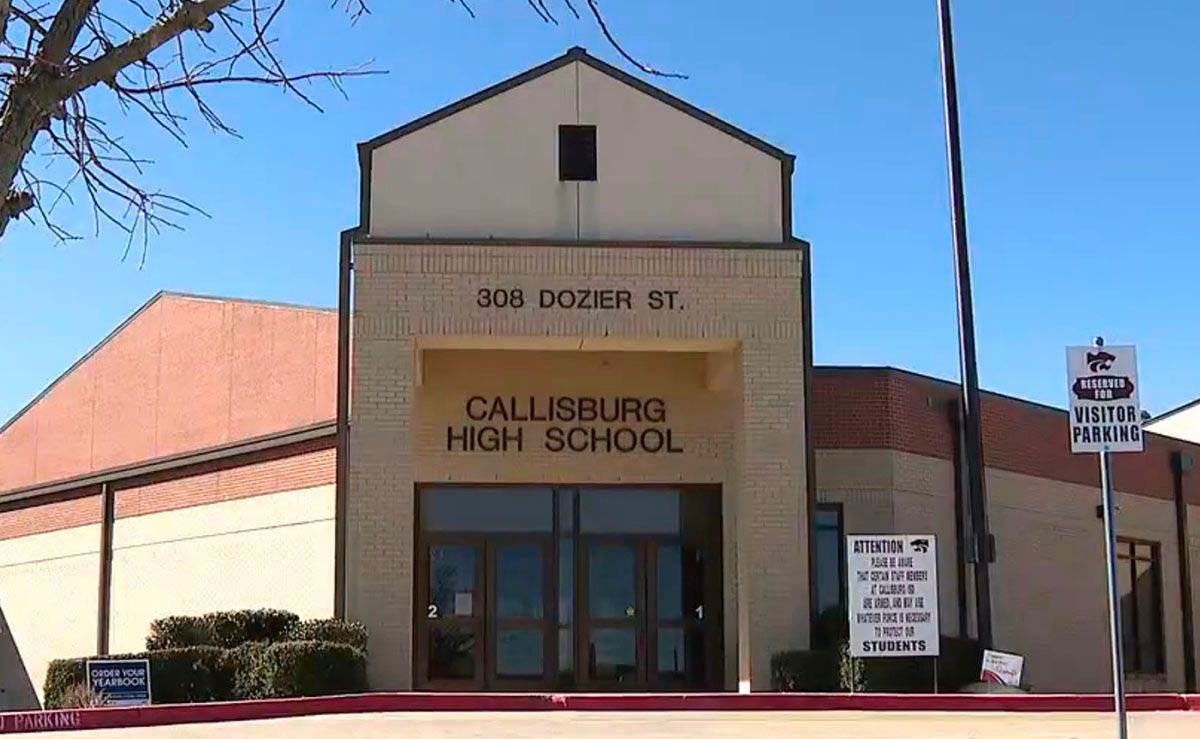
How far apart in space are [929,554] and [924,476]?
6.43 metres

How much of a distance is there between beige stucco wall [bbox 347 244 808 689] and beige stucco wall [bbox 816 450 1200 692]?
300 centimetres

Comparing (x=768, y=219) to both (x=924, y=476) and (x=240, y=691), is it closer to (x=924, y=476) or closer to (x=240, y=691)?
(x=924, y=476)

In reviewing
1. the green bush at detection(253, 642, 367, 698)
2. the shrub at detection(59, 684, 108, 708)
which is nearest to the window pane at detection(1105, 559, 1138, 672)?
the green bush at detection(253, 642, 367, 698)

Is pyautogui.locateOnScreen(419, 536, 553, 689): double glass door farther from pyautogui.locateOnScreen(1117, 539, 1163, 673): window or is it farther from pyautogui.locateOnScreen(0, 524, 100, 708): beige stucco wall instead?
pyautogui.locateOnScreen(1117, 539, 1163, 673): window

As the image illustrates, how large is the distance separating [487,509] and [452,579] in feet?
3.86

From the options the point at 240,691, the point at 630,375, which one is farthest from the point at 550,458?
the point at 240,691

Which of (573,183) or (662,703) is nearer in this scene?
(662,703)

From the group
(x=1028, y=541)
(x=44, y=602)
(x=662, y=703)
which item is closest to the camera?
(x=662, y=703)

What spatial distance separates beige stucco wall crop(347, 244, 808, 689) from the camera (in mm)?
22094

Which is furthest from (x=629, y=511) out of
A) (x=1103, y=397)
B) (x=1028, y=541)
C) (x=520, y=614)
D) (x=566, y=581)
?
(x=1103, y=397)

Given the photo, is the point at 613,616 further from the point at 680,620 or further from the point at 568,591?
the point at 680,620

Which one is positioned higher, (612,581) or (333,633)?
(612,581)

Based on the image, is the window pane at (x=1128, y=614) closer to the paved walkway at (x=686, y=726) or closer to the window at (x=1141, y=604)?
the window at (x=1141, y=604)

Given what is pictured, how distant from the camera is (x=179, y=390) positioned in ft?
107
